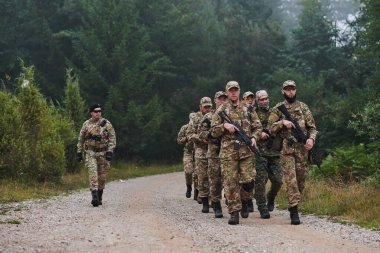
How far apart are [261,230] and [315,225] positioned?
1300mm

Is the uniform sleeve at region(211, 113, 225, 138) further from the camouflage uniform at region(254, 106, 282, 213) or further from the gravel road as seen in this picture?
the camouflage uniform at region(254, 106, 282, 213)

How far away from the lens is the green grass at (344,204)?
1038cm

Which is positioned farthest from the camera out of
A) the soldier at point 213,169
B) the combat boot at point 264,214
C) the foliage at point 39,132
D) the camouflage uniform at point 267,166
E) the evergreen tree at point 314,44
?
the evergreen tree at point 314,44

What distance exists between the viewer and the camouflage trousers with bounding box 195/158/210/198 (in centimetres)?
1236

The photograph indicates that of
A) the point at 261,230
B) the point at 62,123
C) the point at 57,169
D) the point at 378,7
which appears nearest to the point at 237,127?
the point at 261,230

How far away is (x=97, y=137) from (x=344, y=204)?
6176mm

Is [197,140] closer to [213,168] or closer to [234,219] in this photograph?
[213,168]

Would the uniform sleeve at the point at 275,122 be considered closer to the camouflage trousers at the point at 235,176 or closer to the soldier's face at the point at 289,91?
the soldier's face at the point at 289,91

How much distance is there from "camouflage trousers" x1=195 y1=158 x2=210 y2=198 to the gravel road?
17.3 inches

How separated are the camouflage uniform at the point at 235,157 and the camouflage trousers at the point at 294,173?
0.59 m

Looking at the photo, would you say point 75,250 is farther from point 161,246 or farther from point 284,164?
point 284,164

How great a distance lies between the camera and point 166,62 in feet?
142

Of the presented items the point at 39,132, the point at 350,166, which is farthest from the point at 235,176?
the point at 39,132

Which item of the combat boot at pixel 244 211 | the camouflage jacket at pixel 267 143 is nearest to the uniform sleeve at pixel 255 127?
the camouflage jacket at pixel 267 143
